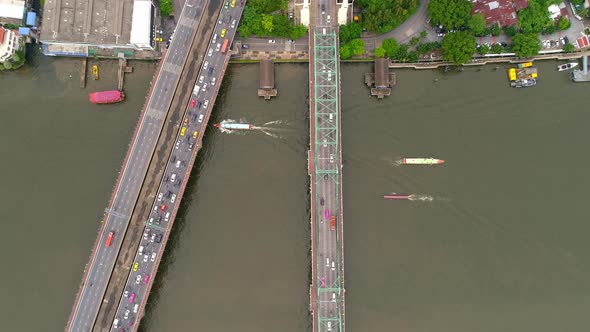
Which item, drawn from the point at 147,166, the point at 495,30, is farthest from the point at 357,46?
the point at 147,166

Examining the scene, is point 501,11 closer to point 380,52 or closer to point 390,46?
point 390,46

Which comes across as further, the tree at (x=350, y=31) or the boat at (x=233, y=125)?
the boat at (x=233, y=125)

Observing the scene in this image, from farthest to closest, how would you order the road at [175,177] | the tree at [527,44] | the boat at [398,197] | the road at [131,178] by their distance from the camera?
the tree at [527,44], the boat at [398,197], the road at [175,177], the road at [131,178]

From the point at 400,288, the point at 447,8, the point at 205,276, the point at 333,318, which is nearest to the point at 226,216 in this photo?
the point at 205,276

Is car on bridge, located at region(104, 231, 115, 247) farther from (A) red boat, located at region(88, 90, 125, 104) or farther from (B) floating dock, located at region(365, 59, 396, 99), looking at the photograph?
(B) floating dock, located at region(365, 59, 396, 99)

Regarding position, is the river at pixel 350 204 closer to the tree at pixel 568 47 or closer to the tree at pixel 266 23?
the tree at pixel 568 47

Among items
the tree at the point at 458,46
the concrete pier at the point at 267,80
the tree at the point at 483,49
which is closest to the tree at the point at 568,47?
the tree at the point at 483,49
